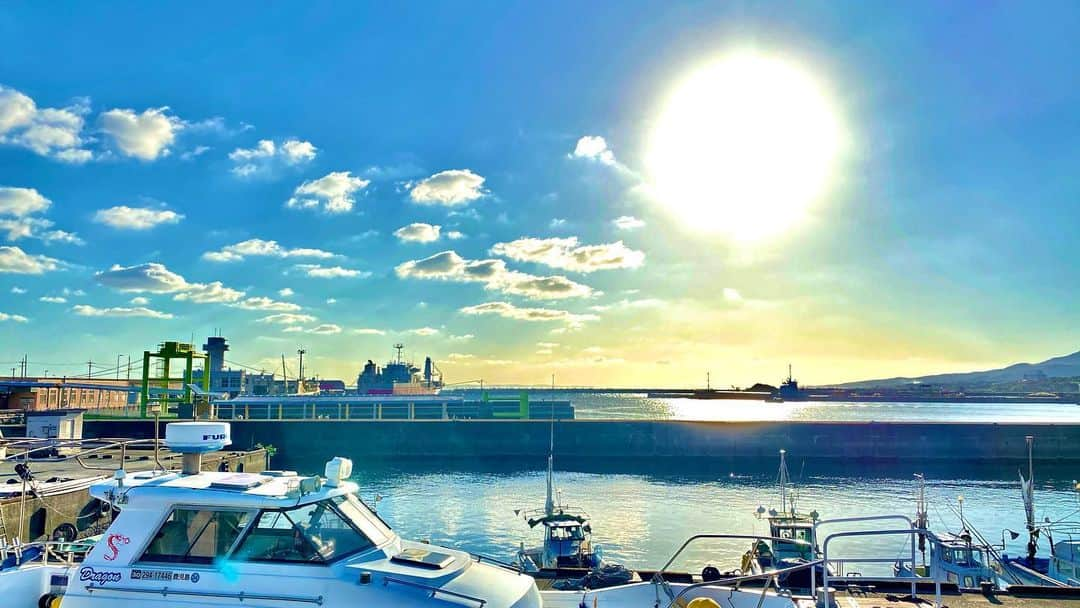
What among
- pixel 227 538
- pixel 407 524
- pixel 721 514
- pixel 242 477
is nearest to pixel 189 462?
pixel 242 477

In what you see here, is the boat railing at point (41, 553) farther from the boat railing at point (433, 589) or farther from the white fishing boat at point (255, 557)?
the boat railing at point (433, 589)

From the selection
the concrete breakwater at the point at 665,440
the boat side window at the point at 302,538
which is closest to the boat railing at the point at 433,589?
the boat side window at the point at 302,538

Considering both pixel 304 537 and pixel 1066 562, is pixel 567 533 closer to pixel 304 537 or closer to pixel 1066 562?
pixel 1066 562

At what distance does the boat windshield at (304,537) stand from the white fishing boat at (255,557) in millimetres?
12

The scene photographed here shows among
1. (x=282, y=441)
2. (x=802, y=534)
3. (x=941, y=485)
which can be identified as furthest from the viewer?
(x=282, y=441)

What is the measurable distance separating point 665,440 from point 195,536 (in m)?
62.4

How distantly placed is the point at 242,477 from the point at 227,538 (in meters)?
1.06

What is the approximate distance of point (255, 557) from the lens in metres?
7.33

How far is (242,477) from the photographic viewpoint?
8383 millimetres

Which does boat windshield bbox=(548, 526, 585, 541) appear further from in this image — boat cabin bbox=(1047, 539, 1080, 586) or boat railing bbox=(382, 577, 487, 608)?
boat railing bbox=(382, 577, 487, 608)

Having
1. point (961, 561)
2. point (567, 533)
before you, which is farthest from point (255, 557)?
point (961, 561)

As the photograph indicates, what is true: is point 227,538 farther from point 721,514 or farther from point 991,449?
point 991,449

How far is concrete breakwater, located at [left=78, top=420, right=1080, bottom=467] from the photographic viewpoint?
210 ft

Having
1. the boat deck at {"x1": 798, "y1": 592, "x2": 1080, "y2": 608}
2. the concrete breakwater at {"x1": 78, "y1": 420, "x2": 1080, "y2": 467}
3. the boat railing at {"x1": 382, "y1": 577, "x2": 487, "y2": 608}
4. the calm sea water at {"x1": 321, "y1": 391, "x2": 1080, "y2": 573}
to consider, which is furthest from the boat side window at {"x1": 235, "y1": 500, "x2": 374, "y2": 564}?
the concrete breakwater at {"x1": 78, "y1": 420, "x2": 1080, "y2": 467}
